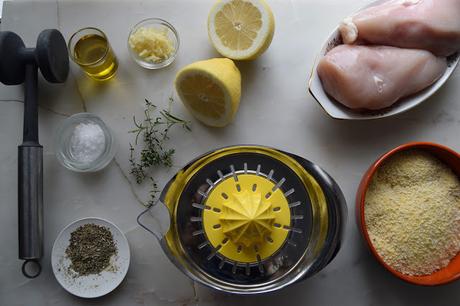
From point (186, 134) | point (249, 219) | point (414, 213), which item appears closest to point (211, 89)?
point (186, 134)

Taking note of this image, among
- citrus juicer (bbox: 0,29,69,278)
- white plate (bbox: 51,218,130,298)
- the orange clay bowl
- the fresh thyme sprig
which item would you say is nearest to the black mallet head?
citrus juicer (bbox: 0,29,69,278)

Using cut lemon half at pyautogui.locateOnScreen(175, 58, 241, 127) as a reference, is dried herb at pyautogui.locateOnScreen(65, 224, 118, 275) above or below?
below

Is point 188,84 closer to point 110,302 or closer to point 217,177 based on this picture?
point 217,177

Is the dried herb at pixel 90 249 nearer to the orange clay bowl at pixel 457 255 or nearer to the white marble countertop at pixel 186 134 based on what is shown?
the white marble countertop at pixel 186 134

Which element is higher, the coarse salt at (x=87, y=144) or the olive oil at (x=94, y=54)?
the olive oil at (x=94, y=54)

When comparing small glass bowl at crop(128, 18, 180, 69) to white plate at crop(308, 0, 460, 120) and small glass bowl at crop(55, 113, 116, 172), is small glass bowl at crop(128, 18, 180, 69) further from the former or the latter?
white plate at crop(308, 0, 460, 120)

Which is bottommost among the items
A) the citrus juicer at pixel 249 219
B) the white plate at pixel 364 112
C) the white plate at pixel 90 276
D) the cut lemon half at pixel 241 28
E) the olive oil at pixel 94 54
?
the white plate at pixel 90 276

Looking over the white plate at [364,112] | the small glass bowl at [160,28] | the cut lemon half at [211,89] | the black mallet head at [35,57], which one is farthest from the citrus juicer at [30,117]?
the white plate at [364,112]

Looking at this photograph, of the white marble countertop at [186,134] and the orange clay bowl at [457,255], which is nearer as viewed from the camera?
the orange clay bowl at [457,255]
